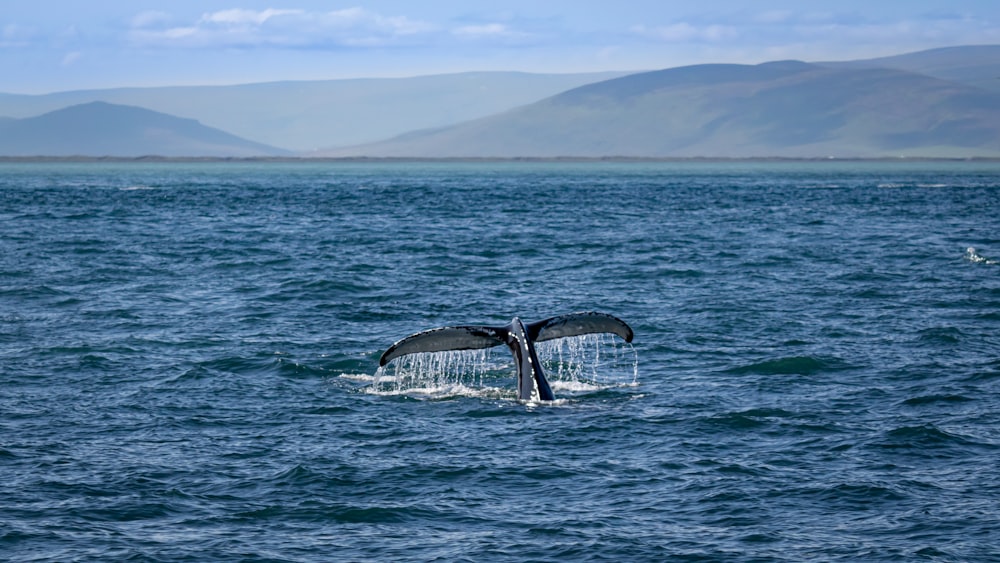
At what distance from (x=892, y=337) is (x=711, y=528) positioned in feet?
42.1

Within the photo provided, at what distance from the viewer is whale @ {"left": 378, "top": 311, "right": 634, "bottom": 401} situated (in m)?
17.8

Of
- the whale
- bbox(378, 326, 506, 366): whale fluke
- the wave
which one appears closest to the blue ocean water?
the wave

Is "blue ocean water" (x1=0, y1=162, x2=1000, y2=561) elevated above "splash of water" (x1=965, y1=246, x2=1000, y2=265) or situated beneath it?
situated beneath

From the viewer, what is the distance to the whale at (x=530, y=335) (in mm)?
17844

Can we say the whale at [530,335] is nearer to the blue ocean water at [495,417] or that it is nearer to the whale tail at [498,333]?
the whale tail at [498,333]

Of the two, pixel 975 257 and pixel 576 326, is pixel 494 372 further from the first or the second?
pixel 975 257

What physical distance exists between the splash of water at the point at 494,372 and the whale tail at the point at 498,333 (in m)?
0.29

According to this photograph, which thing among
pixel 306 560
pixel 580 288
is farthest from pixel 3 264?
pixel 306 560

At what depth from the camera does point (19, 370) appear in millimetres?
20672

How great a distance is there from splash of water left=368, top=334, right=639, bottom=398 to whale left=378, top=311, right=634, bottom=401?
0.30 metres

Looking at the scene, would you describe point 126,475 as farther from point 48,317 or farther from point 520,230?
point 520,230

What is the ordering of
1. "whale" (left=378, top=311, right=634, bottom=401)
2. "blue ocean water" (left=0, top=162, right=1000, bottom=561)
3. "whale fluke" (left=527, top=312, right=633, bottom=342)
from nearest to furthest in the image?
"blue ocean water" (left=0, top=162, right=1000, bottom=561), "whale" (left=378, top=311, right=634, bottom=401), "whale fluke" (left=527, top=312, right=633, bottom=342)

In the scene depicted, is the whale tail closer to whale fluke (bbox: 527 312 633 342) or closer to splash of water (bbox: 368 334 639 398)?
whale fluke (bbox: 527 312 633 342)

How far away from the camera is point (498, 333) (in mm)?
18328
